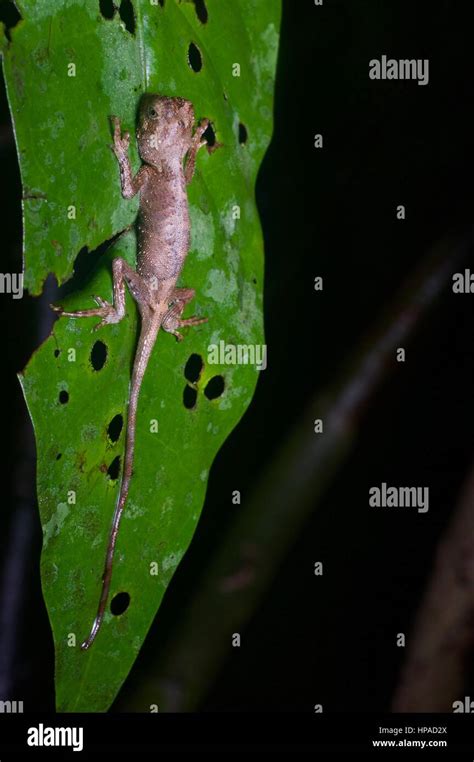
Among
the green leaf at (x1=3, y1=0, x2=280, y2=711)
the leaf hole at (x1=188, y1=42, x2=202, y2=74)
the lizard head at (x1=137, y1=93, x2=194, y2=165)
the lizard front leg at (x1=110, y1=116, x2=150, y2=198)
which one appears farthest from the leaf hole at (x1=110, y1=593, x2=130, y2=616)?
the leaf hole at (x1=188, y1=42, x2=202, y2=74)

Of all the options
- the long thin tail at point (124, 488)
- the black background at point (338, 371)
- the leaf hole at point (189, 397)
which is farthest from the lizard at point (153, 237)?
the black background at point (338, 371)

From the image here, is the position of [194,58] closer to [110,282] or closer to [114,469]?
[110,282]

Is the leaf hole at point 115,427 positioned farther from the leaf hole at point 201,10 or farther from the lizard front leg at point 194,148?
the leaf hole at point 201,10

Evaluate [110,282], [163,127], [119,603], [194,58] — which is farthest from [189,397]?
[194,58]

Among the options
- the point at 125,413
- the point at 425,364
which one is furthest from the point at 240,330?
the point at 425,364

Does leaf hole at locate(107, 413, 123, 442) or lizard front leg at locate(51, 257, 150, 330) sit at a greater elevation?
lizard front leg at locate(51, 257, 150, 330)

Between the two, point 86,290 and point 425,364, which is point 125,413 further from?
point 425,364

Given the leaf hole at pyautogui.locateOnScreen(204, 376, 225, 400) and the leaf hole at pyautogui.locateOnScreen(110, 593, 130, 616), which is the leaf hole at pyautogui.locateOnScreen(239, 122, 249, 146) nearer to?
the leaf hole at pyautogui.locateOnScreen(204, 376, 225, 400)
